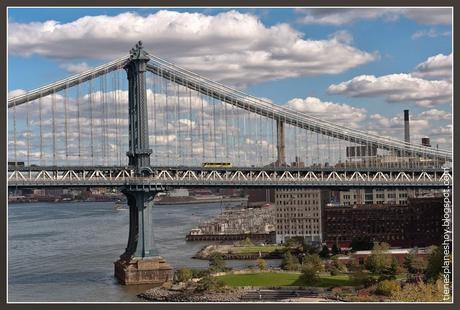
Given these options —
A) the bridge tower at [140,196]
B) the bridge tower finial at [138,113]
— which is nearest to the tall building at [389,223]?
the bridge tower at [140,196]

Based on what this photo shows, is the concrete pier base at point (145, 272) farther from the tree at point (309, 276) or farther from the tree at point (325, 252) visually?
the tree at point (325, 252)

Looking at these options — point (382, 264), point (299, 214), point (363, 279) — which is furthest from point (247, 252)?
point (363, 279)

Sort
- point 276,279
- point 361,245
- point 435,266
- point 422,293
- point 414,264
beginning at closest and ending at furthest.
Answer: point 422,293, point 435,266, point 414,264, point 276,279, point 361,245

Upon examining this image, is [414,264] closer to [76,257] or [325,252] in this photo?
[325,252]

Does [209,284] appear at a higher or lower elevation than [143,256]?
lower

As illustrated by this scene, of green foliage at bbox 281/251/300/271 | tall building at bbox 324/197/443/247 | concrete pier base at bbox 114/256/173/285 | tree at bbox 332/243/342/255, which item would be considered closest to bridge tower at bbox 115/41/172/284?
concrete pier base at bbox 114/256/173/285

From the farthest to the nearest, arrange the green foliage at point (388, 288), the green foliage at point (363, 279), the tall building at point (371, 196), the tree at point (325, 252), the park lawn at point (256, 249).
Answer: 1. the tall building at point (371, 196)
2. the park lawn at point (256, 249)
3. the tree at point (325, 252)
4. the green foliage at point (363, 279)
5. the green foliage at point (388, 288)

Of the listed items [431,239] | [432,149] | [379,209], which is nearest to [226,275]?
[432,149]
